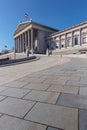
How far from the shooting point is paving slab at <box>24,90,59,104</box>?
12.7ft

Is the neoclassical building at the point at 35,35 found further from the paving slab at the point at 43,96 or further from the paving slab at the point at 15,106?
the paving slab at the point at 15,106

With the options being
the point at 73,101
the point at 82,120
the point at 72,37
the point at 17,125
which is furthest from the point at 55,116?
the point at 72,37

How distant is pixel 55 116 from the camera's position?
2.92m

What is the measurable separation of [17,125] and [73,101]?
174cm

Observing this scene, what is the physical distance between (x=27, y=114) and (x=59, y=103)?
0.98 meters

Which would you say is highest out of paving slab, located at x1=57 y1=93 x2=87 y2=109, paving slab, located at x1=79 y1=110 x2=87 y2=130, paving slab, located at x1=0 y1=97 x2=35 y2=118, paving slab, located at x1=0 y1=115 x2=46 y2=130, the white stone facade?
the white stone facade

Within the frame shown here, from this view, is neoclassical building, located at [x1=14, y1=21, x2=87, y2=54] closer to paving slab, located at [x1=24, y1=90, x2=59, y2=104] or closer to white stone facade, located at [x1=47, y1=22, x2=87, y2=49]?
white stone facade, located at [x1=47, y1=22, x2=87, y2=49]

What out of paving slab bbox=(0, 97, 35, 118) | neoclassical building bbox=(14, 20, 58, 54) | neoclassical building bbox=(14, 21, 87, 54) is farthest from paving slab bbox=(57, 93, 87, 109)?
neoclassical building bbox=(14, 20, 58, 54)

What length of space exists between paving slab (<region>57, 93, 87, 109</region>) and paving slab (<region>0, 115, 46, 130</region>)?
116 centimetres

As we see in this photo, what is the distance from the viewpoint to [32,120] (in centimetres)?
282

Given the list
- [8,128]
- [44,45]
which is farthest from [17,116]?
[44,45]

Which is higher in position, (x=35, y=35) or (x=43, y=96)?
(x=35, y=35)

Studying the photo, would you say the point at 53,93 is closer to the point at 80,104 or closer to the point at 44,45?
the point at 80,104

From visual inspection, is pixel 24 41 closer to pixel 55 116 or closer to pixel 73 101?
pixel 73 101
